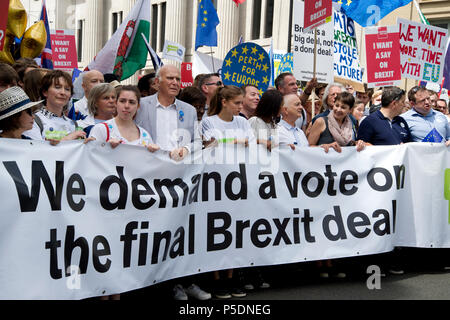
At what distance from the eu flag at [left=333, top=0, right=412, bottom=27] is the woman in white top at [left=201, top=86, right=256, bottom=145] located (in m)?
4.83

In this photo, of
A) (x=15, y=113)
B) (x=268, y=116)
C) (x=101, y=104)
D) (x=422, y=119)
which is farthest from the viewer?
(x=422, y=119)

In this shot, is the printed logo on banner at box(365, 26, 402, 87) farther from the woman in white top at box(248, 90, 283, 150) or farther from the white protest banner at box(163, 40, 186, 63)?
the white protest banner at box(163, 40, 186, 63)

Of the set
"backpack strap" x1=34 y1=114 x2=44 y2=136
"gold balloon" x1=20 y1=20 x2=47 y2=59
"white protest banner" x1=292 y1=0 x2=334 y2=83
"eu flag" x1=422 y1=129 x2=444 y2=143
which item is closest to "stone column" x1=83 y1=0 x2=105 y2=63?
"gold balloon" x1=20 y1=20 x2=47 y2=59

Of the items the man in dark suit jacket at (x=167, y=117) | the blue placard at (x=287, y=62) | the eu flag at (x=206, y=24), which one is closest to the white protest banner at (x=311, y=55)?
the eu flag at (x=206, y=24)

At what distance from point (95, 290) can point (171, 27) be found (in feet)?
93.1

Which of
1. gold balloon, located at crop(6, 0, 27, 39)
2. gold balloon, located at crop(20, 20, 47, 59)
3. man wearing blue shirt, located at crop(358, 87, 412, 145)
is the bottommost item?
man wearing blue shirt, located at crop(358, 87, 412, 145)

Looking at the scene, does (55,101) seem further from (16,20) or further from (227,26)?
(227,26)

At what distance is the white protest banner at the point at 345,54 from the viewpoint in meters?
9.35

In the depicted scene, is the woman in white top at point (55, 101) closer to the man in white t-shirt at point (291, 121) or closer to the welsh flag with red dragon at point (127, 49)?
the man in white t-shirt at point (291, 121)

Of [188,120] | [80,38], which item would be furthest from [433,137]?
[80,38]

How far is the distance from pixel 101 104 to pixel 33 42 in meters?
4.08

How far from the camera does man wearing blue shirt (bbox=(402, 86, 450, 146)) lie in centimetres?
679

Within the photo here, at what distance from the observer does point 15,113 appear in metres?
3.84

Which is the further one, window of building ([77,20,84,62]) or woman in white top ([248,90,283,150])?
window of building ([77,20,84,62])
